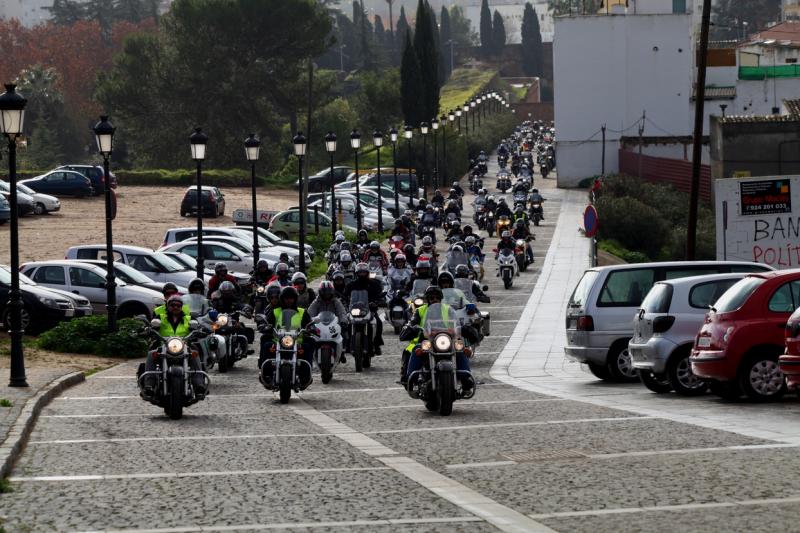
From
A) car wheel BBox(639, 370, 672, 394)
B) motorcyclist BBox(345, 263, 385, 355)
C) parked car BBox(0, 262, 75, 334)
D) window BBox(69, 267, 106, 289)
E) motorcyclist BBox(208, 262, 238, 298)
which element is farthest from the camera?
window BBox(69, 267, 106, 289)

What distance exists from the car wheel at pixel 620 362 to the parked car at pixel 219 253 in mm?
21884

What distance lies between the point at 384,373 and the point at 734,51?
89755 mm

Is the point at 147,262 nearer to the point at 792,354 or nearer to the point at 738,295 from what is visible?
the point at 738,295

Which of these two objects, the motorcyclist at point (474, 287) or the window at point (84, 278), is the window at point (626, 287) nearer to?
the motorcyclist at point (474, 287)

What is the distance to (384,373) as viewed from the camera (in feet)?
79.9

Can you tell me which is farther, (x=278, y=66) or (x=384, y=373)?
(x=278, y=66)

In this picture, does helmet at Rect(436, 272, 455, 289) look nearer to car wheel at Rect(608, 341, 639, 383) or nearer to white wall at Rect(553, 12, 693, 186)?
car wheel at Rect(608, 341, 639, 383)

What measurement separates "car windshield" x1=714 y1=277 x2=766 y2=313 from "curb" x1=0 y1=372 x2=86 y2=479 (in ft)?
26.6

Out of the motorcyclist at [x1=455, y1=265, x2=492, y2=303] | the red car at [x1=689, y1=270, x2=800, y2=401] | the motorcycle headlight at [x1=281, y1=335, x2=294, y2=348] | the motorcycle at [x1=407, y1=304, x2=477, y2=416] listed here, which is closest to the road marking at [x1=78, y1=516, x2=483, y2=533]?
the motorcycle at [x1=407, y1=304, x2=477, y2=416]

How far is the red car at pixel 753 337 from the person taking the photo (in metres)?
18.1

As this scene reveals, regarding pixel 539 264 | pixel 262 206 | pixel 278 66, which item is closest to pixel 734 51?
pixel 278 66

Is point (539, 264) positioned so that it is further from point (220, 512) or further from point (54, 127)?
point (54, 127)

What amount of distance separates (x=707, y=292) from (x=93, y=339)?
12.9 meters

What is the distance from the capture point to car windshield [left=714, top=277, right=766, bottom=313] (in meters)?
18.4
